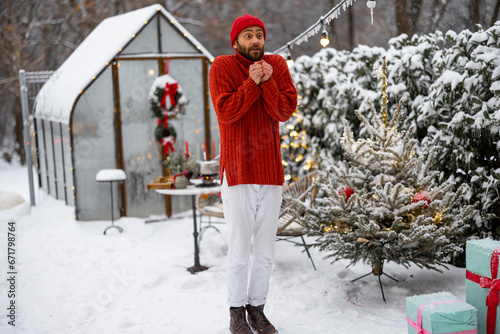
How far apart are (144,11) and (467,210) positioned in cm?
551

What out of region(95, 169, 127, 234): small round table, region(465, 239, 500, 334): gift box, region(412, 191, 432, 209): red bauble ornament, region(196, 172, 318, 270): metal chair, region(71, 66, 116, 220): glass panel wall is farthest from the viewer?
region(71, 66, 116, 220): glass panel wall

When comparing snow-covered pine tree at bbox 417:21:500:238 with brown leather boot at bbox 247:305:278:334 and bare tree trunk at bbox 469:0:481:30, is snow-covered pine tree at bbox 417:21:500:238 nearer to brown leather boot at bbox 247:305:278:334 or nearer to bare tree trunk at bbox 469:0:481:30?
brown leather boot at bbox 247:305:278:334

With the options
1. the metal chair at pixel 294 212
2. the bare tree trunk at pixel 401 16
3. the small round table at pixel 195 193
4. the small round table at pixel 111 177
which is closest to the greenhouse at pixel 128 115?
the small round table at pixel 111 177

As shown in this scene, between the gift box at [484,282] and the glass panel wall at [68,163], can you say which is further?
the glass panel wall at [68,163]

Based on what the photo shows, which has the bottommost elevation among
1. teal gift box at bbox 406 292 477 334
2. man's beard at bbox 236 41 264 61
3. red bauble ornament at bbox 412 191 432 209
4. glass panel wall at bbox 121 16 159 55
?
teal gift box at bbox 406 292 477 334

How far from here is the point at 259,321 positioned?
11.4 feet

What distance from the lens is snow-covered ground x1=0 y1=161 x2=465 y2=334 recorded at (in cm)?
382

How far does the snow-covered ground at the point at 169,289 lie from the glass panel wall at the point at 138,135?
1034 mm

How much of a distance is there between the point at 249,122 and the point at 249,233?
2.50 ft

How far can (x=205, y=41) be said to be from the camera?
19.3 metres

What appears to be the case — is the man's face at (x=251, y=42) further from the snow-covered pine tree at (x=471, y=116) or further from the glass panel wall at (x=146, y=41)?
the glass panel wall at (x=146, y=41)

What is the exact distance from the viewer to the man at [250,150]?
3232mm

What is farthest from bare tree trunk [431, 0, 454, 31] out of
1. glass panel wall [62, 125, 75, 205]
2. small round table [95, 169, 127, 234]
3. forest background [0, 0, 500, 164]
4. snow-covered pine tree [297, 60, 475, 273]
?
glass panel wall [62, 125, 75, 205]

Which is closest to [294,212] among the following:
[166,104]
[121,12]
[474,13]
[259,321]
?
[259,321]
